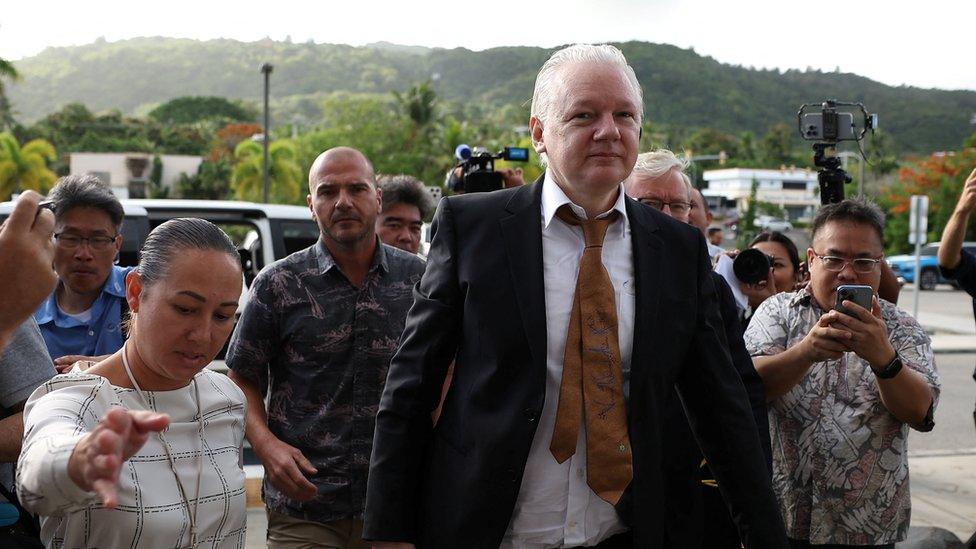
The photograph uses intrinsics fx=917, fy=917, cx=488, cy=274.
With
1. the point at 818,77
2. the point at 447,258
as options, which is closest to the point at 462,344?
the point at 447,258

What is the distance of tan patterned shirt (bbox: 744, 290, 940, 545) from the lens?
296 cm

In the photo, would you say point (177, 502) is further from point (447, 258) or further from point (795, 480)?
point (795, 480)

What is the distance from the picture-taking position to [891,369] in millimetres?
2748

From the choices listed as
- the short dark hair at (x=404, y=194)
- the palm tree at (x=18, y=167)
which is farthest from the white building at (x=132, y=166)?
the short dark hair at (x=404, y=194)

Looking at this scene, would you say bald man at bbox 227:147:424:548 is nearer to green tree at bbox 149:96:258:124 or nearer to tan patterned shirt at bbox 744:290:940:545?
tan patterned shirt at bbox 744:290:940:545

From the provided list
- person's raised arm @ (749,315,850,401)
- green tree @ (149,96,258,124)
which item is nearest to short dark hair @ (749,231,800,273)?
person's raised arm @ (749,315,850,401)

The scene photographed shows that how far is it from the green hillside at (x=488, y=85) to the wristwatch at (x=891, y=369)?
65.5 m

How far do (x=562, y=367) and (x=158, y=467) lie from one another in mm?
948

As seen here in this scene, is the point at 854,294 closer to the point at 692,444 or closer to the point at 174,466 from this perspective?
the point at 692,444

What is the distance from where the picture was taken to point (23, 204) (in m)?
1.57

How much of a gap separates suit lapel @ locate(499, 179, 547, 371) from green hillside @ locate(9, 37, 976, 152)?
65.9m

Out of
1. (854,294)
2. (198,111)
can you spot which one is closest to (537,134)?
(854,294)

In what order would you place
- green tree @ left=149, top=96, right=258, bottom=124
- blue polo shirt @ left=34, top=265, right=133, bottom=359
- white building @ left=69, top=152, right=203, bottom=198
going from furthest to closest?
green tree @ left=149, top=96, right=258, bottom=124 → white building @ left=69, top=152, right=203, bottom=198 → blue polo shirt @ left=34, top=265, right=133, bottom=359

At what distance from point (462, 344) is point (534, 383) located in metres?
0.22
